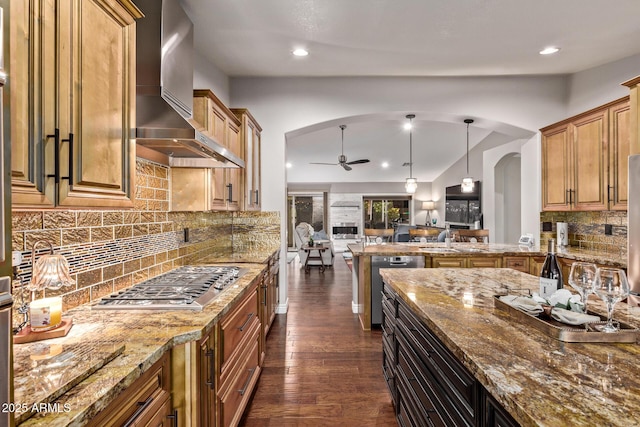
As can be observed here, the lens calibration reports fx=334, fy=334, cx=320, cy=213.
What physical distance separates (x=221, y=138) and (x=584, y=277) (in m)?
2.55

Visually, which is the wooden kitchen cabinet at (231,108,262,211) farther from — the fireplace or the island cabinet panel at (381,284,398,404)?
the fireplace

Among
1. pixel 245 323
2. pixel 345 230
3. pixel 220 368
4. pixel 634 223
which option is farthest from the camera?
pixel 345 230

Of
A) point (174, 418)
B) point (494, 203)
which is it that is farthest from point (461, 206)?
point (174, 418)

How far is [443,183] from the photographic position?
10211mm

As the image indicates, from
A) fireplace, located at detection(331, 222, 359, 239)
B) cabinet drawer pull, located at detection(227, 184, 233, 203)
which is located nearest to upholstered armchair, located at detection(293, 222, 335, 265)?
fireplace, located at detection(331, 222, 359, 239)

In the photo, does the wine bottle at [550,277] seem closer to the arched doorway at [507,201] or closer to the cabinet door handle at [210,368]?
the cabinet door handle at [210,368]

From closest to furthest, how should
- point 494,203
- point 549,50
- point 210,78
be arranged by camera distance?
point 549,50, point 210,78, point 494,203

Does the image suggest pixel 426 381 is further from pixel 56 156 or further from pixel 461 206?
pixel 461 206

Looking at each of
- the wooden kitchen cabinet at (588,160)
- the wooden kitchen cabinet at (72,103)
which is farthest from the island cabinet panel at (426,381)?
the wooden kitchen cabinet at (588,160)

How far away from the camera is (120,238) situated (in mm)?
1865

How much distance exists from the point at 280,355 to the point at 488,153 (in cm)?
608

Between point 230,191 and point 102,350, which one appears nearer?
point 102,350

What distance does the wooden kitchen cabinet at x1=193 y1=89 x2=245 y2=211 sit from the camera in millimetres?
2525

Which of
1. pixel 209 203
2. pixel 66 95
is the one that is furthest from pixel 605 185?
pixel 66 95
